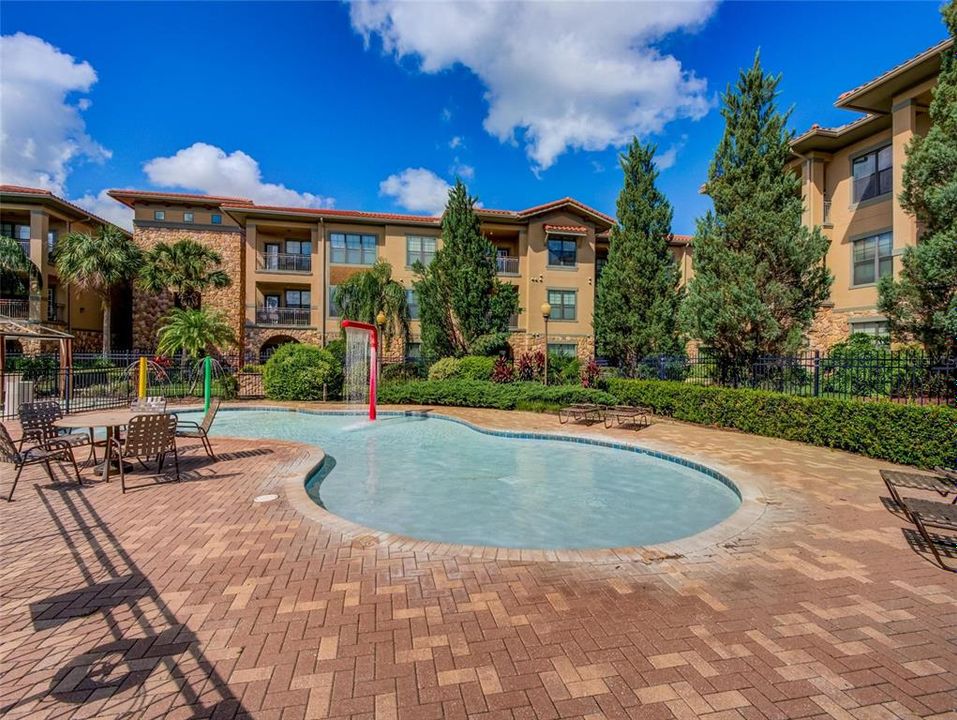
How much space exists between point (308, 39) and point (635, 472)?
13.9 metres

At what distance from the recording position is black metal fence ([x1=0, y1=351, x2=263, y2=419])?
50.4ft

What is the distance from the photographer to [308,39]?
42.8ft

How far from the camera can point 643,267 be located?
20969 millimetres

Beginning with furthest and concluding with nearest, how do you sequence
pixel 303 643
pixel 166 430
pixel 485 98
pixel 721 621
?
pixel 485 98 → pixel 166 430 → pixel 721 621 → pixel 303 643

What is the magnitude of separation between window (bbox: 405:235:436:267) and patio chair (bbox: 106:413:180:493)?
2108 centimetres

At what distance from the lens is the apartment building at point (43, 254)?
26.2m

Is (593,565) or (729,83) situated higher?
(729,83)

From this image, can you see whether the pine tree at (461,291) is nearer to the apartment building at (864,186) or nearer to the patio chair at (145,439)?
the apartment building at (864,186)

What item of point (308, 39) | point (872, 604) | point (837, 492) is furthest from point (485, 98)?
point (872, 604)

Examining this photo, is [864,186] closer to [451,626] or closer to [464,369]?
[464,369]

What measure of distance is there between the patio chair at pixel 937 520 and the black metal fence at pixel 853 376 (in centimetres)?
573

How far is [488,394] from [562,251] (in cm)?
1351

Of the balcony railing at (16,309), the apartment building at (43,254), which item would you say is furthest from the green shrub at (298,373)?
the balcony railing at (16,309)

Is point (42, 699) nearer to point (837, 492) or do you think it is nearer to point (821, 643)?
point (821, 643)
